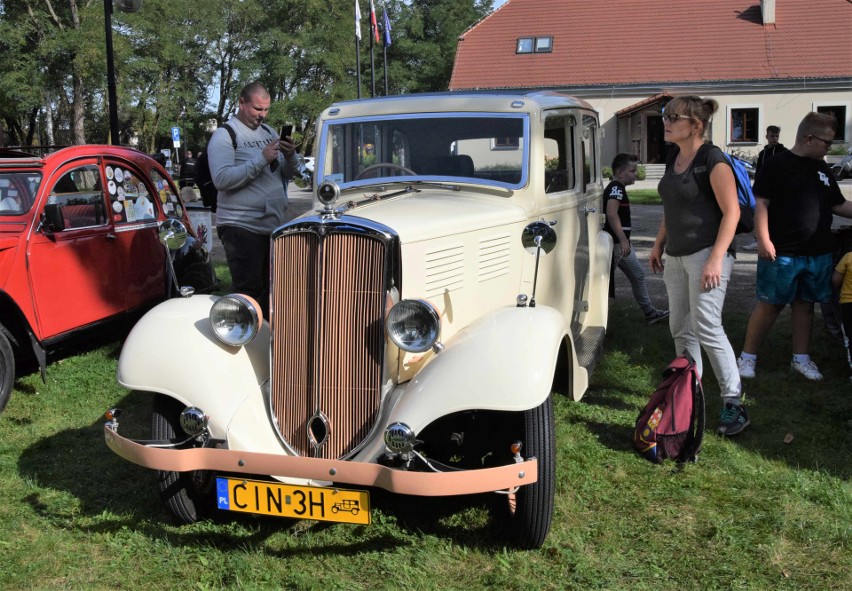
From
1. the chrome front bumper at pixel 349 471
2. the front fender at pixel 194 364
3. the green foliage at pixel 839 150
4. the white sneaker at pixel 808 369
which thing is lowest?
the white sneaker at pixel 808 369

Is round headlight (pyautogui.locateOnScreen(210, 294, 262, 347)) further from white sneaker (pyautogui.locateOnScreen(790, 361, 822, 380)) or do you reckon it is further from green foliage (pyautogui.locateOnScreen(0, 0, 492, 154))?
green foliage (pyautogui.locateOnScreen(0, 0, 492, 154))

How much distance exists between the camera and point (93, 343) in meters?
6.89

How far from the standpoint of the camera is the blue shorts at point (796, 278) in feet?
17.3

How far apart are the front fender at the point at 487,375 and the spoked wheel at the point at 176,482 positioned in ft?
3.68

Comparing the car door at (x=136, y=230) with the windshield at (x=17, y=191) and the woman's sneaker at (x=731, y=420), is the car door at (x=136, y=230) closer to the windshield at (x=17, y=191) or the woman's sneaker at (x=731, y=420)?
the windshield at (x=17, y=191)

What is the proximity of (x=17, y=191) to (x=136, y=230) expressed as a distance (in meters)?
1.03

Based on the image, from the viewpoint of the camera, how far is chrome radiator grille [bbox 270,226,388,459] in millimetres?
3408

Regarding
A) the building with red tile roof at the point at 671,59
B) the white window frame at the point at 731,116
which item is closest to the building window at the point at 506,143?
the building with red tile roof at the point at 671,59

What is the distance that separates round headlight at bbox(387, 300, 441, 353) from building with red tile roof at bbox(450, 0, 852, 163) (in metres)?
31.1

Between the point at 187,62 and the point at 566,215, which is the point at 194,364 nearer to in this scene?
the point at 566,215

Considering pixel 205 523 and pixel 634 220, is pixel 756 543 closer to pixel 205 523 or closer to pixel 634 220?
pixel 205 523

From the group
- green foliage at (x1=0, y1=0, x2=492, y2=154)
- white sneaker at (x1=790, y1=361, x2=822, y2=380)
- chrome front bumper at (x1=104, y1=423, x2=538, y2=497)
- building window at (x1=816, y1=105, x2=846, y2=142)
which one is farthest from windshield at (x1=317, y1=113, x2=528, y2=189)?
building window at (x1=816, y1=105, x2=846, y2=142)

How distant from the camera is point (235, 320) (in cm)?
368

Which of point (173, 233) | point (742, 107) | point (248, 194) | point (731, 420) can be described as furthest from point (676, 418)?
point (742, 107)
